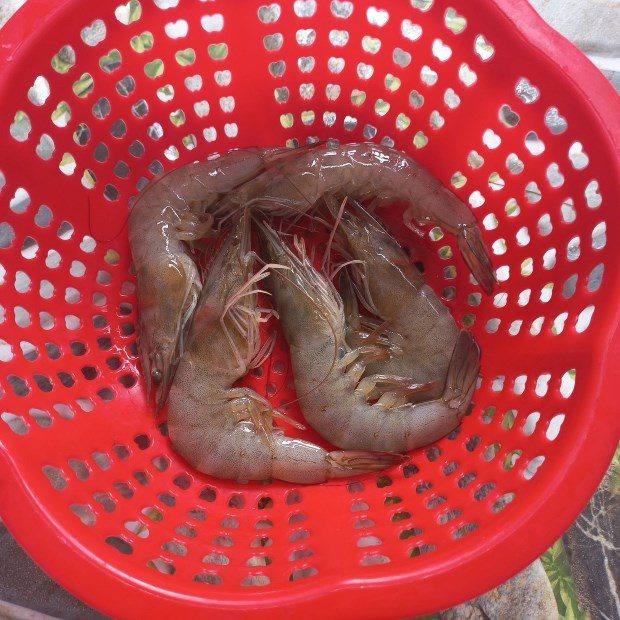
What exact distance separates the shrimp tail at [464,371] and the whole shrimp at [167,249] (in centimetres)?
54

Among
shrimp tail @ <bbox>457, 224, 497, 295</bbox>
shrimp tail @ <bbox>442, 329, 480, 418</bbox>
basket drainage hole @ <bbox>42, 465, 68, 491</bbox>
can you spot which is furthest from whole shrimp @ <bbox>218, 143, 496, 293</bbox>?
basket drainage hole @ <bbox>42, 465, 68, 491</bbox>

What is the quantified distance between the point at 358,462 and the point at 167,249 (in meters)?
0.58

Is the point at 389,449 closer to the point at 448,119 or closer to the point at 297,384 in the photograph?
the point at 297,384

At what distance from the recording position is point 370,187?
4.21ft

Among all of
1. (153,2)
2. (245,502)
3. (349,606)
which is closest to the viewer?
(349,606)

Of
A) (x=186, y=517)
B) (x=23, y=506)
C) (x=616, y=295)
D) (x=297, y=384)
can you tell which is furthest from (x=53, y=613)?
(x=616, y=295)

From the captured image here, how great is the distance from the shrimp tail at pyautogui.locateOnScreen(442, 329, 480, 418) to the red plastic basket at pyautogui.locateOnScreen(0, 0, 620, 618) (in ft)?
0.17

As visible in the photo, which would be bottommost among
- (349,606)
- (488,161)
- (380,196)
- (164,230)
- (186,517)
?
(186,517)

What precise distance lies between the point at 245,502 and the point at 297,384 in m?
0.26

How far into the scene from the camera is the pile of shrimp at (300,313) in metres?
1.23

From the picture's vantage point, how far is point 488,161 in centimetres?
125

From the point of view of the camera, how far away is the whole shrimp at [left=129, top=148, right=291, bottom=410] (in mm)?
1266

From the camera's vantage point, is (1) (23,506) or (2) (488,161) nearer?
(1) (23,506)

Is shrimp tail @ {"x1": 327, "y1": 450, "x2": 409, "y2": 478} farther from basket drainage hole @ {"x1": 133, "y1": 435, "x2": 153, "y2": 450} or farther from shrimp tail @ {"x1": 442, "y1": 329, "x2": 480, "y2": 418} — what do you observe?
basket drainage hole @ {"x1": 133, "y1": 435, "x2": 153, "y2": 450}
